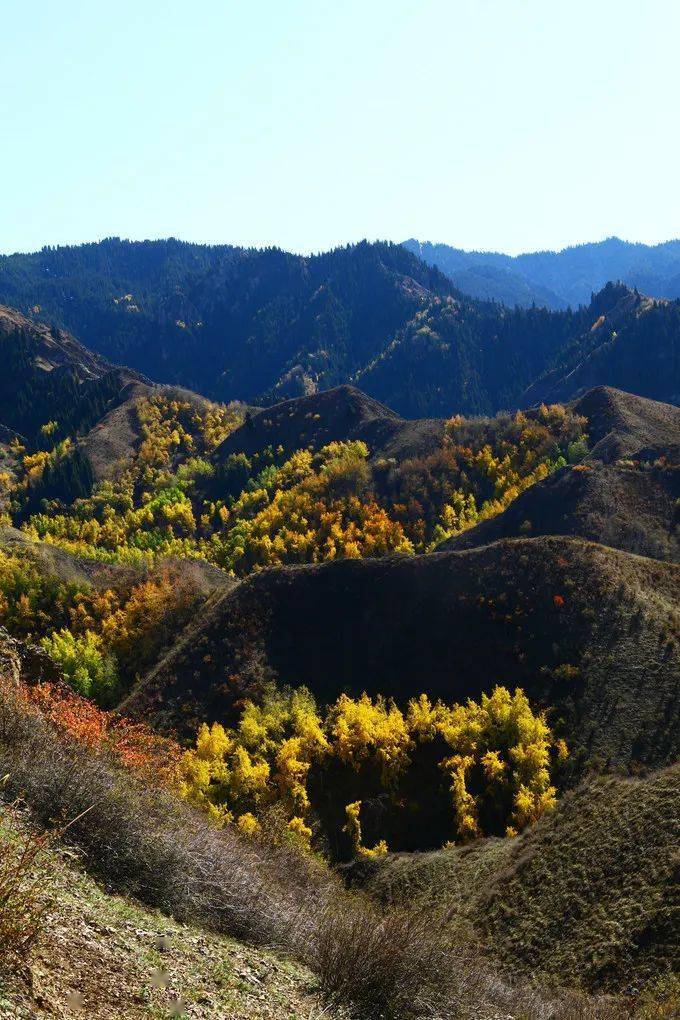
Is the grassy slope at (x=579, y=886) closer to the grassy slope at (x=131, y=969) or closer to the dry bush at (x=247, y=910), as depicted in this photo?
the dry bush at (x=247, y=910)

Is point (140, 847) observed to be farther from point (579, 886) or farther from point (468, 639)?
point (468, 639)

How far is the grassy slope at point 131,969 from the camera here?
10.4 m

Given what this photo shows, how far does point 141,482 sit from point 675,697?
121 meters

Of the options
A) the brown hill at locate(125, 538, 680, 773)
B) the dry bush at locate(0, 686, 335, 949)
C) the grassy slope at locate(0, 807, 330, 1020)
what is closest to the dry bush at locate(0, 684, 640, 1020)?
the dry bush at locate(0, 686, 335, 949)

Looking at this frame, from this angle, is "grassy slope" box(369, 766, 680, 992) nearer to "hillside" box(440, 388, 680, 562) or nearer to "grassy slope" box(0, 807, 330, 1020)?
"grassy slope" box(0, 807, 330, 1020)

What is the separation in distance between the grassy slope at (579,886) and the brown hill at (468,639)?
7.62 meters

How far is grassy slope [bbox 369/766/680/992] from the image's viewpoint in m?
23.4

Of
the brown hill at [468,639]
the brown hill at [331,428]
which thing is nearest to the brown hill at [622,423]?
the brown hill at [331,428]

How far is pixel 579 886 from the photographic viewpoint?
27.7 metres

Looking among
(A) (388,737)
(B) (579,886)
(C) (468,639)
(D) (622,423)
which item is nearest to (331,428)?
(D) (622,423)

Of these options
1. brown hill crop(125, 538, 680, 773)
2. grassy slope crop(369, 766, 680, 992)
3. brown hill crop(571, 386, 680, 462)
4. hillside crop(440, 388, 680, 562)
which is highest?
brown hill crop(571, 386, 680, 462)

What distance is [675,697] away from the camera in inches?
1604

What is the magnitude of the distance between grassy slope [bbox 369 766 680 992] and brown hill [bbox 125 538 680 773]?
7620 millimetres

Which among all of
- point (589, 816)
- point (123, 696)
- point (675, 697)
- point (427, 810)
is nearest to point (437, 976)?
point (589, 816)
